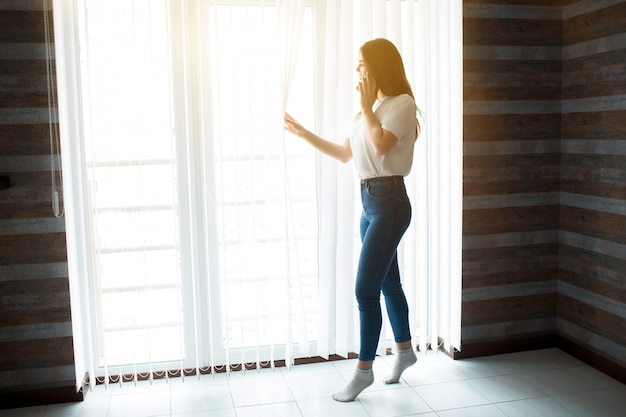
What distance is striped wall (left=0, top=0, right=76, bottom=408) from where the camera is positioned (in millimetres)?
2559

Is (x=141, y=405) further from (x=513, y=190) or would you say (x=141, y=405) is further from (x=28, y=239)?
(x=513, y=190)

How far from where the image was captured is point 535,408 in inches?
104

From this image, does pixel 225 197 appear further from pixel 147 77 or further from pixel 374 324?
pixel 374 324

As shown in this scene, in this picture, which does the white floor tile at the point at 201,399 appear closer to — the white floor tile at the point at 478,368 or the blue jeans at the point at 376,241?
the blue jeans at the point at 376,241

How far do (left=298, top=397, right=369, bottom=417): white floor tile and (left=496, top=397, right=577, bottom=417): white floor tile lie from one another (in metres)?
0.57

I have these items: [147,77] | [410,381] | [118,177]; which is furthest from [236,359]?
[147,77]

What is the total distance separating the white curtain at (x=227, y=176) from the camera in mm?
2689

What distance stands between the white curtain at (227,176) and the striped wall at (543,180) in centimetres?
14

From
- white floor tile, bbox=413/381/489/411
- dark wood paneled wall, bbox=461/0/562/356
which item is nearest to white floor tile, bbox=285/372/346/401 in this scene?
white floor tile, bbox=413/381/489/411

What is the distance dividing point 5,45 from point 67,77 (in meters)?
0.25

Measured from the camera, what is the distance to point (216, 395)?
2803mm

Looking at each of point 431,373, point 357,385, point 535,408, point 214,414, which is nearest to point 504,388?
point 535,408

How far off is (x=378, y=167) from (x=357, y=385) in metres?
0.90

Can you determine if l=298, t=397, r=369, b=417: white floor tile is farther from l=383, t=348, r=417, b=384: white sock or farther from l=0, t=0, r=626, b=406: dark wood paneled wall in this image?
l=0, t=0, r=626, b=406: dark wood paneled wall
